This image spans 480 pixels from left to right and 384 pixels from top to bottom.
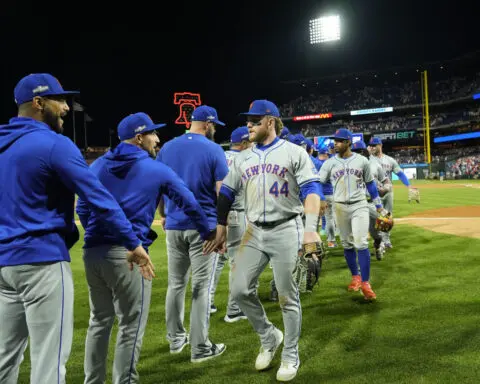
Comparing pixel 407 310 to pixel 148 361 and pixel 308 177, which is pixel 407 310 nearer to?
pixel 308 177

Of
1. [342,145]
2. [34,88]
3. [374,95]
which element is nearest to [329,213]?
[342,145]

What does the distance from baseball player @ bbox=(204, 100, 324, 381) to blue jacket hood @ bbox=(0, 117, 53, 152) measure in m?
1.87

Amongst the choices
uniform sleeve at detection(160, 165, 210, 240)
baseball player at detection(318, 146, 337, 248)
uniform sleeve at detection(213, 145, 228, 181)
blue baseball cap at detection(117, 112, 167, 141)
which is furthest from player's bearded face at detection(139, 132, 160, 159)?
baseball player at detection(318, 146, 337, 248)

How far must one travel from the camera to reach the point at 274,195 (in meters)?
3.66

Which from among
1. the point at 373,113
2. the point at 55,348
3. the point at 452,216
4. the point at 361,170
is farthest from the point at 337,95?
the point at 55,348

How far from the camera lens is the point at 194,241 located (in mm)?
4070

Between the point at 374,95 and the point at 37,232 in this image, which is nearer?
the point at 37,232

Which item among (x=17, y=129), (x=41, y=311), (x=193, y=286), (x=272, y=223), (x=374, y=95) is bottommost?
(x=193, y=286)

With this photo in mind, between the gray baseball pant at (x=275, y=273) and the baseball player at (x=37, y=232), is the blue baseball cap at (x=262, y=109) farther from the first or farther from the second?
the baseball player at (x=37, y=232)

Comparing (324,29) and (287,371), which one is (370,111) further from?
(287,371)

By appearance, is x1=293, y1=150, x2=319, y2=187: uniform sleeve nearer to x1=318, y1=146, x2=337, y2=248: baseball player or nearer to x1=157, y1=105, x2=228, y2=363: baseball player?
x1=157, y1=105, x2=228, y2=363: baseball player

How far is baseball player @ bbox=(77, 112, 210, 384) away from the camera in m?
2.96

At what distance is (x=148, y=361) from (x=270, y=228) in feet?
5.81

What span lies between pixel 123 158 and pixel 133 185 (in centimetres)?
22
